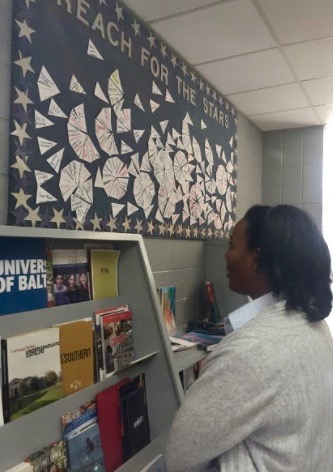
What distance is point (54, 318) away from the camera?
3.89 feet

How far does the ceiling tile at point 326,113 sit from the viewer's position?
124 inches

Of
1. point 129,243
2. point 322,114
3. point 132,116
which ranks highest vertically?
point 322,114

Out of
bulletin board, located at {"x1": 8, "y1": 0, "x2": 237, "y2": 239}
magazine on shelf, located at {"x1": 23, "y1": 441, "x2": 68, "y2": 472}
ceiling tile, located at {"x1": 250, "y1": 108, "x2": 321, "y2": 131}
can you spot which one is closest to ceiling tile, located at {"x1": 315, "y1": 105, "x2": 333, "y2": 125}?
ceiling tile, located at {"x1": 250, "y1": 108, "x2": 321, "y2": 131}

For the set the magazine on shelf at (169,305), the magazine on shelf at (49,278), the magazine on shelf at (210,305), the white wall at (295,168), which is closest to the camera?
the magazine on shelf at (49,278)

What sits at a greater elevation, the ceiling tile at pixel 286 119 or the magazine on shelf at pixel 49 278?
the ceiling tile at pixel 286 119

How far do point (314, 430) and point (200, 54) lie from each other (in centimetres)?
203

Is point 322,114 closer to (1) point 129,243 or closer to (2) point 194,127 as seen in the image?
(2) point 194,127

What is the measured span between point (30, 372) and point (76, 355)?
0.59 feet

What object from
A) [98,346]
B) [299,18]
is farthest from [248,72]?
[98,346]

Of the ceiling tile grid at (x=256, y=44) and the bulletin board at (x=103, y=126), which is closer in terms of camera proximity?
the bulletin board at (x=103, y=126)

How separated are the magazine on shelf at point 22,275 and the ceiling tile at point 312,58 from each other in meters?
1.81

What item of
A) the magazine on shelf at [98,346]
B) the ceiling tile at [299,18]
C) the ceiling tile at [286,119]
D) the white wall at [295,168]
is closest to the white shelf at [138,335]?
the magazine on shelf at [98,346]

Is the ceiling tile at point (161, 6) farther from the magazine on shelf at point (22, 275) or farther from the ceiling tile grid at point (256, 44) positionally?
the magazine on shelf at point (22, 275)

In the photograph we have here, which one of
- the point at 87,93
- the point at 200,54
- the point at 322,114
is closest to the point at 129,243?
the point at 87,93
